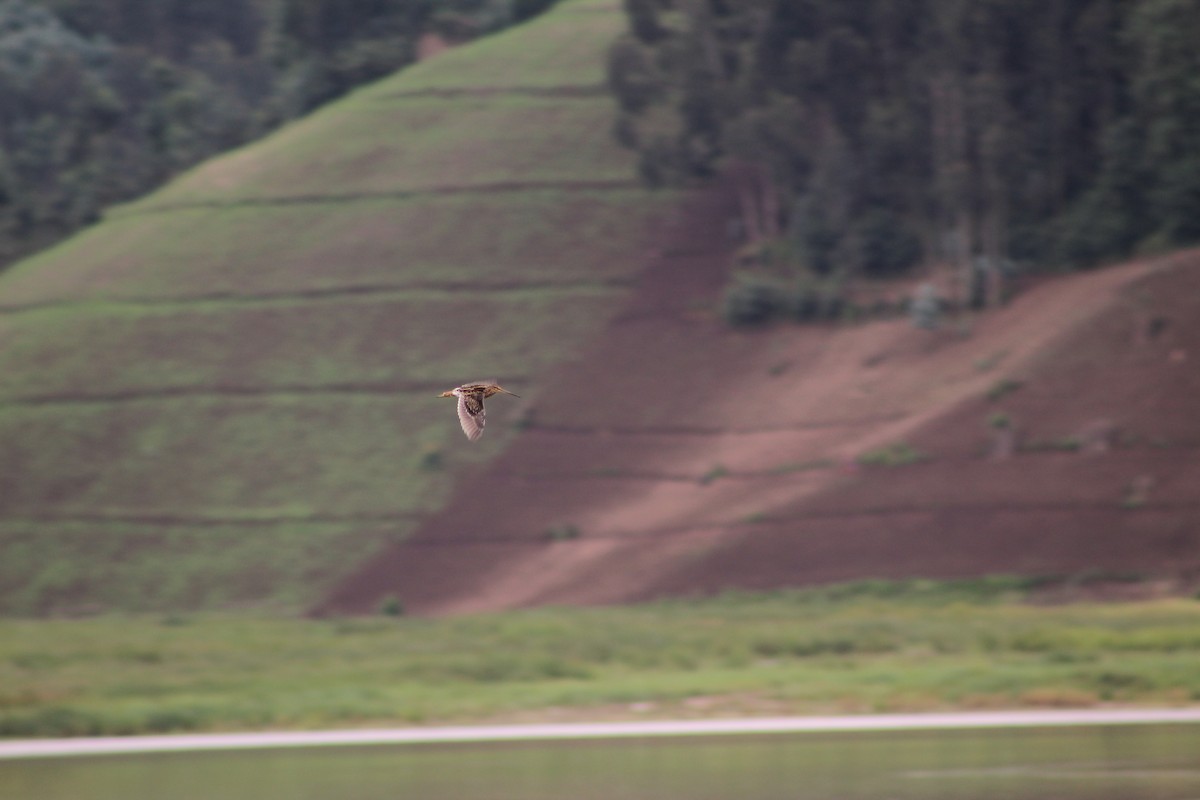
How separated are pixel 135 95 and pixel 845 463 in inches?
2709

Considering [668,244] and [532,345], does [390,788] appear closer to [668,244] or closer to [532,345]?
[532,345]

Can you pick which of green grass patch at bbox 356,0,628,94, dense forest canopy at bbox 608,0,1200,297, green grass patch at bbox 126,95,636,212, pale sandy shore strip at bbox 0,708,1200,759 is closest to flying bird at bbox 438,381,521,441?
pale sandy shore strip at bbox 0,708,1200,759

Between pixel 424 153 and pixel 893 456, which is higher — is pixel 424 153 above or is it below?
above

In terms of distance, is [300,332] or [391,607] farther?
[300,332]

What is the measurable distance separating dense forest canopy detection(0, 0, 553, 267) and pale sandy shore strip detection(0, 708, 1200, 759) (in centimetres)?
5774

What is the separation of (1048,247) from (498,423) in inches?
767

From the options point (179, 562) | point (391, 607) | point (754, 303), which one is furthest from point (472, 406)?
point (754, 303)

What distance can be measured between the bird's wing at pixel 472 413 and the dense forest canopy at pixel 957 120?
137 ft

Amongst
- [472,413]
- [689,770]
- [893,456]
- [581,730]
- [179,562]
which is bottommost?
[179,562]

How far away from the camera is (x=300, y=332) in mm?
63844

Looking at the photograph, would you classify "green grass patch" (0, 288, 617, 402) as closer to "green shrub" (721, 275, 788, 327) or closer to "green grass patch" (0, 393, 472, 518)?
"green grass patch" (0, 393, 472, 518)

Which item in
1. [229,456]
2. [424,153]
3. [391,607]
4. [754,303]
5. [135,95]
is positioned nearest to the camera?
[391,607]

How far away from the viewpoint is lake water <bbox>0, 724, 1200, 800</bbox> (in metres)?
24.0

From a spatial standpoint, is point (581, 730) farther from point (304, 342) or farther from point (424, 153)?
point (424, 153)
